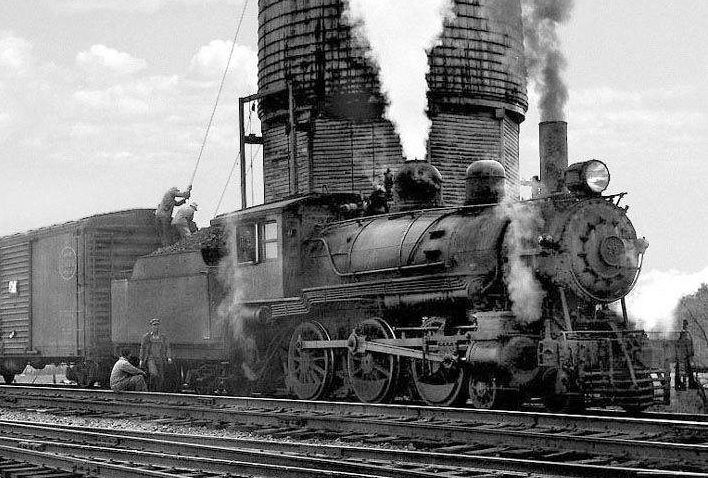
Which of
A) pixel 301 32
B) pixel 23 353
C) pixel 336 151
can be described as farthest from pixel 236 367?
pixel 301 32

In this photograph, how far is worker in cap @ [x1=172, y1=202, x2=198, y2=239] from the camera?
19797 millimetres

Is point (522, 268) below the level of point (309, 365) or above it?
above

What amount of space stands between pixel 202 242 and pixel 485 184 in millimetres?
5383

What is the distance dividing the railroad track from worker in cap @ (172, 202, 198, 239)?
6398 mm

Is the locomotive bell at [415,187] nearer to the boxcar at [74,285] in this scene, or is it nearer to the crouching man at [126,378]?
the crouching man at [126,378]

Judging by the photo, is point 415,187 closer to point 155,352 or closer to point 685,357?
point 685,357

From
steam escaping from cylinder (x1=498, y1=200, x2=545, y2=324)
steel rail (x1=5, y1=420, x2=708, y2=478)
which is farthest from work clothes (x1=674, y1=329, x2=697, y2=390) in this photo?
steel rail (x1=5, y1=420, x2=708, y2=478)

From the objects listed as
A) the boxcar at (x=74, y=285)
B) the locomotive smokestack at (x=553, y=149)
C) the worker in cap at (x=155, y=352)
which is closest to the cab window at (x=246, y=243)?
the worker in cap at (x=155, y=352)

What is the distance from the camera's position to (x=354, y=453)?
823cm

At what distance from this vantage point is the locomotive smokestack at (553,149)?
43.0 ft

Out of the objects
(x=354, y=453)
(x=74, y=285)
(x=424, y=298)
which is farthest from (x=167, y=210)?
(x=354, y=453)

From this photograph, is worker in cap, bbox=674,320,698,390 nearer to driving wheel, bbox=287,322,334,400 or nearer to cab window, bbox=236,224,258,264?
driving wheel, bbox=287,322,334,400

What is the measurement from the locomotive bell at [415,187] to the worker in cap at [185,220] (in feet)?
23.0

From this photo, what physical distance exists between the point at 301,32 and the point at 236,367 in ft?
43.1
